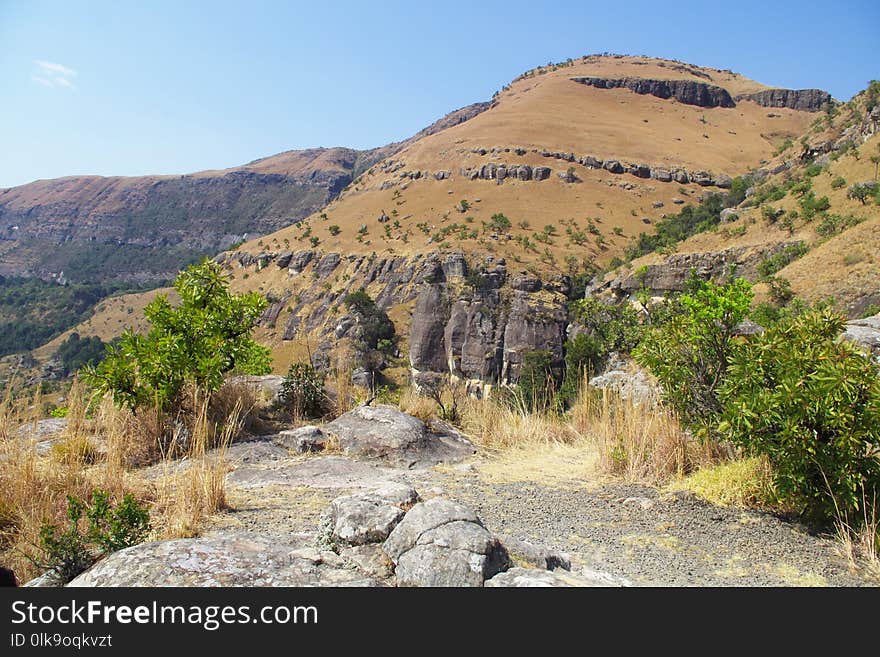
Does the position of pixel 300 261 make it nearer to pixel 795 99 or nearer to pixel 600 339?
pixel 600 339

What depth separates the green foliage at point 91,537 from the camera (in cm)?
294

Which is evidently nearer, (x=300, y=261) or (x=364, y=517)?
(x=364, y=517)

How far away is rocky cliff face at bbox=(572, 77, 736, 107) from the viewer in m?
112

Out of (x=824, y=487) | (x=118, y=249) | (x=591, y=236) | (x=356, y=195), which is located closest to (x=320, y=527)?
(x=824, y=487)

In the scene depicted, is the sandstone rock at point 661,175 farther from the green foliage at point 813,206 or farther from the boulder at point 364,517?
the boulder at point 364,517

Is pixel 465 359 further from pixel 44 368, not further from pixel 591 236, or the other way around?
pixel 44 368

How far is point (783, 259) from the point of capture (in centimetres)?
3228

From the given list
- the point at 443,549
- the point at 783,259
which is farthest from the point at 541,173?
the point at 443,549

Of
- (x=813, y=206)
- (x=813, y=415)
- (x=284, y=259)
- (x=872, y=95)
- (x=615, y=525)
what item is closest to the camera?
(x=813, y=415)

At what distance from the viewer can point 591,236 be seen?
63.8 meters

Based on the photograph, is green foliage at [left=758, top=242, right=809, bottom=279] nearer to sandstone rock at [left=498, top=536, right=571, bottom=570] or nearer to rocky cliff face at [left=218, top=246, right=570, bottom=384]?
rocky cliff face at [left=218, top=246, right=570, bottom=384]

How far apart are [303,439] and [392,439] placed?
1.08 m

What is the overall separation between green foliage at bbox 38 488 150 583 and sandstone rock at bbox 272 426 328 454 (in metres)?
3.10

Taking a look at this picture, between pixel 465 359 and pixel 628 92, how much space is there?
88026mm
